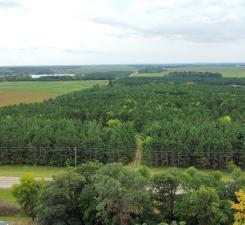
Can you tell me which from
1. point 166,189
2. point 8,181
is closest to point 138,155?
point 8,181

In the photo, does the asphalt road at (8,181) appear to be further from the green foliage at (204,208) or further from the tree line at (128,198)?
the green foliage at (204,208)

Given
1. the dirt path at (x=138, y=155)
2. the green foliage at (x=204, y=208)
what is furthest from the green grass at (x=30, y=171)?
the green foliage at (x=204, y=208)

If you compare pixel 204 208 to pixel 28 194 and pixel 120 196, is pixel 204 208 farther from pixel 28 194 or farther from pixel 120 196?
pixel 28 194

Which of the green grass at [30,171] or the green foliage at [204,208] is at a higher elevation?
the green foliage at [204,208]

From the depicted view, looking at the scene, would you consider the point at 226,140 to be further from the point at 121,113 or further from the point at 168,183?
the point at 121,113

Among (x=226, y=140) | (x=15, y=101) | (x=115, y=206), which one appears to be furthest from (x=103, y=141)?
(x=15, y=101)

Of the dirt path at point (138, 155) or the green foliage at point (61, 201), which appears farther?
the dirt path at point (138, 155)
